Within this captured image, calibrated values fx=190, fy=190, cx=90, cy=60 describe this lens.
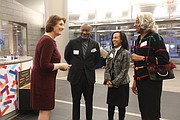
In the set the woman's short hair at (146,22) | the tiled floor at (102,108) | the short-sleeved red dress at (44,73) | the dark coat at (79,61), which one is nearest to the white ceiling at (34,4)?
the tiled floor at (102,108)

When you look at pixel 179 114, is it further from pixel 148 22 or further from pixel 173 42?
pixel 173 42

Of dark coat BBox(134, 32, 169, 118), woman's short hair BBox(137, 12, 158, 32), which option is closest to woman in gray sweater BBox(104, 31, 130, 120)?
dark coat BBox(134, 32, 169, 118)

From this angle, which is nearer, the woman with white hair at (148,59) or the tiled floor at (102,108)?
the woman with white hair at (148,59)

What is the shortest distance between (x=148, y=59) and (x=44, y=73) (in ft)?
3.28

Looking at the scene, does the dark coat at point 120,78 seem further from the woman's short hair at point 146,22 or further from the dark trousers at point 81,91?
the woman's short hair at point 146,22

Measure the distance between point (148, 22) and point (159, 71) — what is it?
0.46m

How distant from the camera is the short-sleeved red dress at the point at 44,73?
1812 mm

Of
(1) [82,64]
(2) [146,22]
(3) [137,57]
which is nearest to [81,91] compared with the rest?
(1) [82,64]

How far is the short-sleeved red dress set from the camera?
1.81 meters

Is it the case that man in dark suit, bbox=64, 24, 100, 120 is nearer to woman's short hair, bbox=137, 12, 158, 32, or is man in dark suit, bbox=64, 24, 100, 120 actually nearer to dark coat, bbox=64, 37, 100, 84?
dark coat, bbox=64, 37, 100, 84

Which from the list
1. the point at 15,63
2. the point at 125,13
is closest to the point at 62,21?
the point at 15,63

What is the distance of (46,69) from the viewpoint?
1.82m

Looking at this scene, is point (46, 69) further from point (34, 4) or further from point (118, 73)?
point (34, 4)

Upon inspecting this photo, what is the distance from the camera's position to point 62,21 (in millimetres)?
1985
